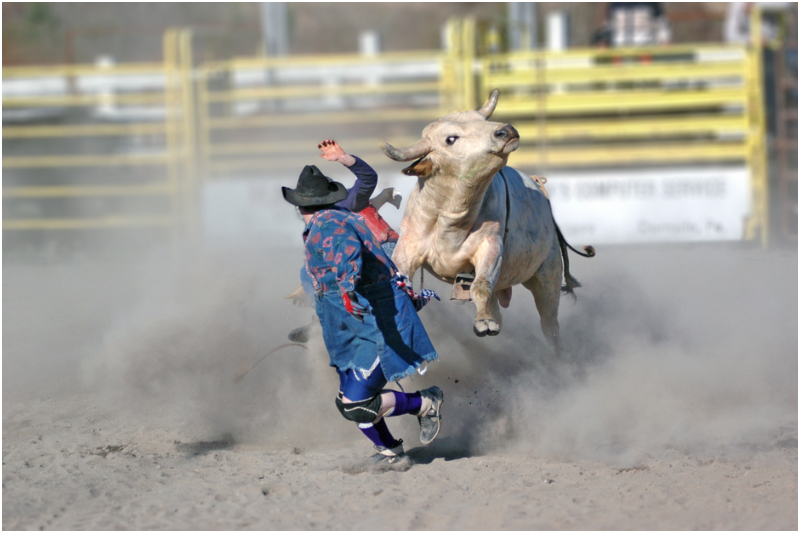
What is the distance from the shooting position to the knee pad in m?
3.87

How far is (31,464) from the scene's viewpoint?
13.4 ft

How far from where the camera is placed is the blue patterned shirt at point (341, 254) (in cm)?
361

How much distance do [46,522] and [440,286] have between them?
3449 millimetres

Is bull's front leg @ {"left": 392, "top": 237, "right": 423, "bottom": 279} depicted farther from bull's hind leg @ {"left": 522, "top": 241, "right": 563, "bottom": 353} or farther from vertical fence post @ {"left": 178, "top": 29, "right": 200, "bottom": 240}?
vertical fence post @ {"left": 178, "top": 29, "right": 200, "bottom": 240}

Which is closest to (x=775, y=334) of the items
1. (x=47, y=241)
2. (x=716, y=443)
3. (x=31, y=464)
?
(x=716, y=443)

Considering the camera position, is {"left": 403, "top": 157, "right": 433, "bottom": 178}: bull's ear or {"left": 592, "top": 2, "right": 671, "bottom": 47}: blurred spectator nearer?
{"left": 403, "top": 157, "right": 433, "bottom": 178}: bull's ear

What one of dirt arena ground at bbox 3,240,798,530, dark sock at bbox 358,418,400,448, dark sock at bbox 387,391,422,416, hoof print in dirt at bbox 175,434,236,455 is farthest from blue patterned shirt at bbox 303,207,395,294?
hoof print in dirt at bbox 175,434,236,455

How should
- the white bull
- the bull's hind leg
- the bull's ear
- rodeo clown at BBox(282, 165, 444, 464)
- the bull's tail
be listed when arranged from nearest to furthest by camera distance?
1. rodeo clown at BBox(282, 165, 444, 464)
2. the white bull
3. the bull's ear
4. the bull's hind leg
5. the bull's tail

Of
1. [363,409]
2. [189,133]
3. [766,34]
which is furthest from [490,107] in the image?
[766,34]

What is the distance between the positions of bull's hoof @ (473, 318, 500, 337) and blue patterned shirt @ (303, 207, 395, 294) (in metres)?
0.47

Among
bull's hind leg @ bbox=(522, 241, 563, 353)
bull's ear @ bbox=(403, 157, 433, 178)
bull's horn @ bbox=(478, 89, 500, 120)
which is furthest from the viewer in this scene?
bull's hind leg @ bbox=(522, 241, 563, 353)

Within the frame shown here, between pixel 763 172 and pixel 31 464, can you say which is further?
pixel 763 172

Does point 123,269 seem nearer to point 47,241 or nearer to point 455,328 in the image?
point 47,241

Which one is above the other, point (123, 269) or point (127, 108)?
point (127, 108)
